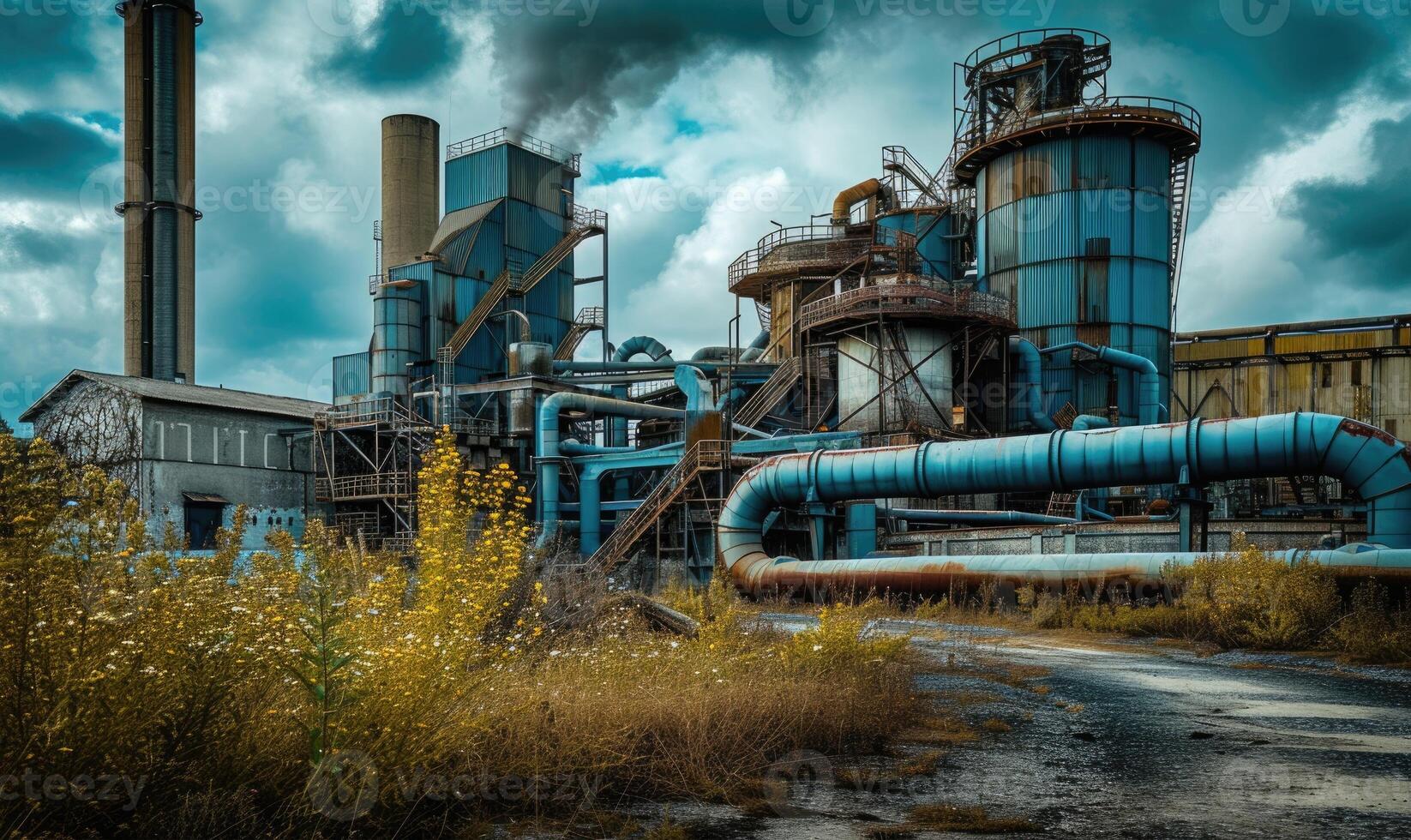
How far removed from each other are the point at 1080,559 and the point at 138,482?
26.6 metres

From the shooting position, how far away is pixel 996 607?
17.8 m

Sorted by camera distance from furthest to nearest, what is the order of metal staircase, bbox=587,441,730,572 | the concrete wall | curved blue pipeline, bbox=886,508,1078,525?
the concrete wall → metal staircase, bbox=587,441,730,572 → curved blue pipeline, bbox=886,508,1078,525

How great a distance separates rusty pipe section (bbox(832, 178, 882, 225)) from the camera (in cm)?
4172

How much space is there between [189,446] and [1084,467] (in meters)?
26.0

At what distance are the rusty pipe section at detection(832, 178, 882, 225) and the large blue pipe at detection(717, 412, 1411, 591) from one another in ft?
64.2

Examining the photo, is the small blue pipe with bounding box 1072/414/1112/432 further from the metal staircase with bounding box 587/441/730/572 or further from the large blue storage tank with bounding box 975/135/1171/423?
the metal staircase with bounding box 587/441/730/572

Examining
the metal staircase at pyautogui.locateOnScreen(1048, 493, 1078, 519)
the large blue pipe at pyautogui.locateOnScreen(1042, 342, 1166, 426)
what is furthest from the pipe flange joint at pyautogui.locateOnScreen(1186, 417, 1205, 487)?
the large blue pipe at pyautogui.locateOnScreen(1042, 342, 1166, 426)

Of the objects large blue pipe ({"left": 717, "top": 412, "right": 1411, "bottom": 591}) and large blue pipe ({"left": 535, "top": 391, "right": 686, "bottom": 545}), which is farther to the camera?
large blue pipe ({"left": 535, "top": 391, "right": 686, "bottom": 545})

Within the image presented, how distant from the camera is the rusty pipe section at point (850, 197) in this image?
41.7 meters

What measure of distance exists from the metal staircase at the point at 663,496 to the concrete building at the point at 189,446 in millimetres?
11550

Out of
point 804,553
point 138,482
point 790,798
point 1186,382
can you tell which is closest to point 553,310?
point 138,482

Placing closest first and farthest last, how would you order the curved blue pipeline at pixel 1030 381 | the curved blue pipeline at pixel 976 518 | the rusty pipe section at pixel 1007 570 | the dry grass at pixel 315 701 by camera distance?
the dry grass at pixel 315 701
the rusty pipe section at pixel 1007 570
the curved blue pipeline at pixel 976 518
the curved blue pipeline at pixel 1030 381

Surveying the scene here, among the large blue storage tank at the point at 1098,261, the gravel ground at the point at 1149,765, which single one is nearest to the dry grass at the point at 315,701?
the gravel ground at the point at 1149,765

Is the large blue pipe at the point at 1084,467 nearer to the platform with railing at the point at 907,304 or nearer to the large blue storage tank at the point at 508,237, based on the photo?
the platform with railing at the point at 907,304
